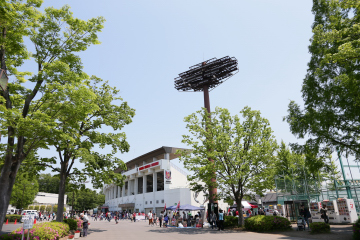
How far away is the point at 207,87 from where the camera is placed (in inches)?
1615

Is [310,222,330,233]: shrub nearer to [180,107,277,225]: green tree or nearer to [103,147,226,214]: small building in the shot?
[180,107,277,225]: green tree

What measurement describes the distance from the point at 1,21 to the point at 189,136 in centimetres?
1676

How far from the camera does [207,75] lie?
40.5 meters

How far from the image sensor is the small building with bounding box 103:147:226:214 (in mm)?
45875

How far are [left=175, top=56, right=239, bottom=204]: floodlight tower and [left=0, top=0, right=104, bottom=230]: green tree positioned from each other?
90.7 feet

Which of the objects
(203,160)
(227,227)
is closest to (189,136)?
(203,160)

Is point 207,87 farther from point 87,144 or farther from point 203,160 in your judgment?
point 87,144

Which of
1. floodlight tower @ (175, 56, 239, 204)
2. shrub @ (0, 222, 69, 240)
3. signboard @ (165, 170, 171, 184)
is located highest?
floodlight tower @ (175, 56, 239, 204)

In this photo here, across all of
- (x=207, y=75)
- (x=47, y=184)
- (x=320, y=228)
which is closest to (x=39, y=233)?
(x=320, y=228)

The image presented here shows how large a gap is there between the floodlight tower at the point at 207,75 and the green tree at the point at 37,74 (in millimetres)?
27637

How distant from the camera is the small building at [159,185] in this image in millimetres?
45875

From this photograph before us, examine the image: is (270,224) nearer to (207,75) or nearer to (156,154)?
(207,75)

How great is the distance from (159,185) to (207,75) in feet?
109

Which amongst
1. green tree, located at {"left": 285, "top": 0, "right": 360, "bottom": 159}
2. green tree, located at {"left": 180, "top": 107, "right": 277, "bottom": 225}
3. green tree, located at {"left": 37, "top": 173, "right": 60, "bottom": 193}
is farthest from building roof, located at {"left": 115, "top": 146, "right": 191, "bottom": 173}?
green tree, located at {"left": 37, "top": 173, "right": 60, "bottom": 193}
